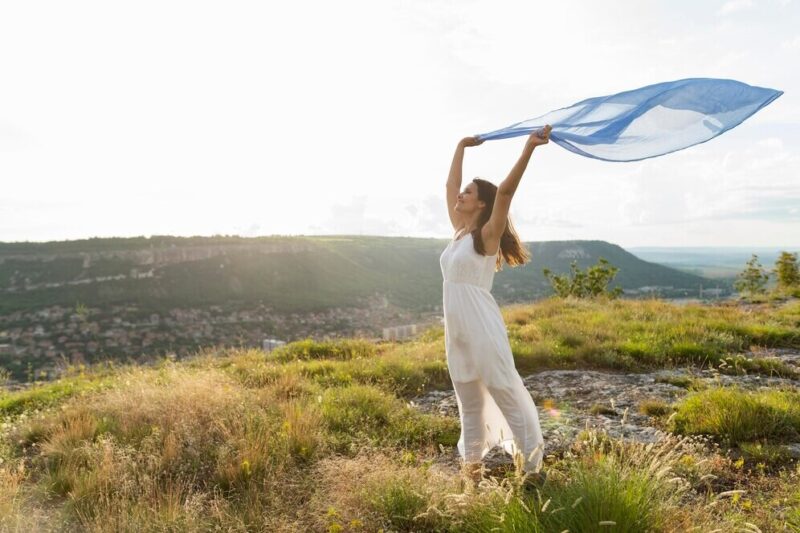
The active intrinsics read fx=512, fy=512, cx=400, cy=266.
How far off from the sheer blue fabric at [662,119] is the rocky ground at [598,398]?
2.54 m

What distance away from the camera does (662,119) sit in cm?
499

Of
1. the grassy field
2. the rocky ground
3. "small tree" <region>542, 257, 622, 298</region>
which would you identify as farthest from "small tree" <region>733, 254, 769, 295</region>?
the grassy field

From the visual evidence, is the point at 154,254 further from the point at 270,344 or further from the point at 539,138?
the point at 539,138

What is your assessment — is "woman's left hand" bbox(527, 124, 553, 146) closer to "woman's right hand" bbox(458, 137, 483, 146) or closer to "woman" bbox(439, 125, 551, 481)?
"woman" bbox(439, 125, 551, 481)

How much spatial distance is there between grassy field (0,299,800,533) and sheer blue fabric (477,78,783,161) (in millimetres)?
2673

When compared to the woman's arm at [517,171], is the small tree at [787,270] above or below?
below

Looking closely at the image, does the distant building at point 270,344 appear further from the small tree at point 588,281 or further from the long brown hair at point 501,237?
the small tree at point 588,281

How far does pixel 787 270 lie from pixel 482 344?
91.6 feet

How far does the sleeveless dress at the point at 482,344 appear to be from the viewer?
175 inches

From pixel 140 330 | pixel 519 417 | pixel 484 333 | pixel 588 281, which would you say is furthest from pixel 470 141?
pixel 140 330

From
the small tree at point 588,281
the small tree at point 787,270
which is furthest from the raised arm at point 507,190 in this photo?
the small tree at point 787,270

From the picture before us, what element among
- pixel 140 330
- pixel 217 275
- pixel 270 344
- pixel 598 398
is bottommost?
pixel 140 330

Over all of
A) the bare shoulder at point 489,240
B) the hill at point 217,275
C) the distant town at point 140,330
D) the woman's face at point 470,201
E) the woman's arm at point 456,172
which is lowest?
the distant town at point 140,330

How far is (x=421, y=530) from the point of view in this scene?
12.3ft
